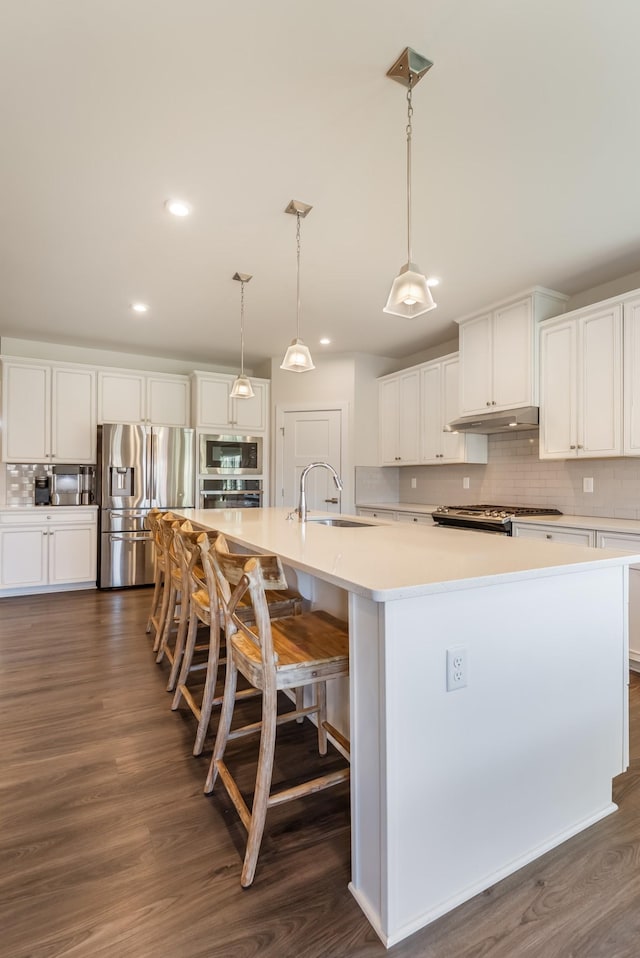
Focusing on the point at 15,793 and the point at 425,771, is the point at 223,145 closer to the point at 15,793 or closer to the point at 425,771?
the point at 425,771

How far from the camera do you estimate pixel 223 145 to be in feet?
6.94

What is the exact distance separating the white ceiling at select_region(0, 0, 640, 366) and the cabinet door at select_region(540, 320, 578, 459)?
1.47 feet

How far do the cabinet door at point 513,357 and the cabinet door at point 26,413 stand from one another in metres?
4.45

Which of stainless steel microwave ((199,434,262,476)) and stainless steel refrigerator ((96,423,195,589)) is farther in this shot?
stainless steel microwave ((199,434,262,476))

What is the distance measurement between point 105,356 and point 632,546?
17.9ft

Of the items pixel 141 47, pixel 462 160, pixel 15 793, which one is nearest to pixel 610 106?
pixel 462 160

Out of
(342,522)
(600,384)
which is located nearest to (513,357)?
(600,384)

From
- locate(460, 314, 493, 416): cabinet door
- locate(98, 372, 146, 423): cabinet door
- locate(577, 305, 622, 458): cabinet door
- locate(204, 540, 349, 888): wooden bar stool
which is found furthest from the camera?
locate(98, 372, 146, 423): cabinet door

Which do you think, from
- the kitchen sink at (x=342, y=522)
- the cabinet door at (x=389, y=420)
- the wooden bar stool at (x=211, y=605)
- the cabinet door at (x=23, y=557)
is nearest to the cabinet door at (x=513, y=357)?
the cabinet door at (x=389, y=420)

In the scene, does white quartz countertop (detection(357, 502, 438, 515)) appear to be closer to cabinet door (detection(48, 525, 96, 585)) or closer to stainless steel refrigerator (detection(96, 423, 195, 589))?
stainless steel refrigerator (detection(96, 423, 195, 589))

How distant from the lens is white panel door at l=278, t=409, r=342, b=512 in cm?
561

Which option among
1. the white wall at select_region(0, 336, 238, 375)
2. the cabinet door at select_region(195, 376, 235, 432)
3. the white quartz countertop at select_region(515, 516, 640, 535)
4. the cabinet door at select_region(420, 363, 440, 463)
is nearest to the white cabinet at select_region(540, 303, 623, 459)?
the white quartz countertop at select_region(515, 516, 640, 535)

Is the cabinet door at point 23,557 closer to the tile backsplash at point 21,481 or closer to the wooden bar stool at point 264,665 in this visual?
the tile backsplash at point 21,481

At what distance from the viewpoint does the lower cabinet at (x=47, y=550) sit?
4.57m
